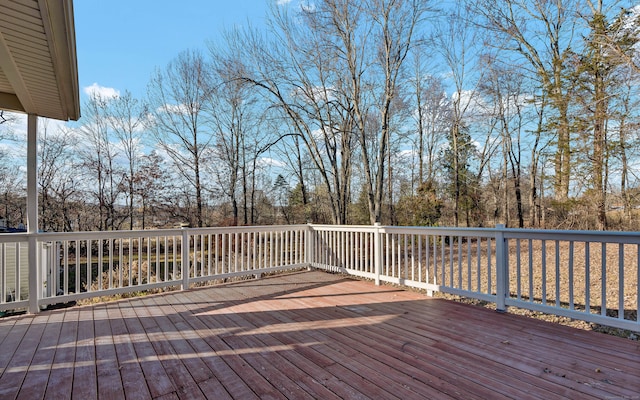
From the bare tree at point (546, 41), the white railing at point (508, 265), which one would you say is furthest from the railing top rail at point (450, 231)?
the bare tree at point (546, 41)

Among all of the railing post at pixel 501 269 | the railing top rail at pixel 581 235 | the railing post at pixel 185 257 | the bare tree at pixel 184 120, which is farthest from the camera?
→ the bare tree at pixel 184 120

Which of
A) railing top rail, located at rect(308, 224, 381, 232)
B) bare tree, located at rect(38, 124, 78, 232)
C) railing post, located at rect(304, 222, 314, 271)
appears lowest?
railing post, located at rect(304, 222, 314, 271)

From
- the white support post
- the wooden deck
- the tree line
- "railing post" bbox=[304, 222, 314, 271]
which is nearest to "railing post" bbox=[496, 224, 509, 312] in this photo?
the wooden deck

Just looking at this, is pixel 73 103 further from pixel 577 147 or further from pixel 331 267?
pixel 577 147

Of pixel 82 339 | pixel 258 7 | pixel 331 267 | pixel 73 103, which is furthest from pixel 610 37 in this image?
pixel 82 339

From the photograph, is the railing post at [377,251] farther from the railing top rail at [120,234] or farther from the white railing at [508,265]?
the railing top rail at [120,234]

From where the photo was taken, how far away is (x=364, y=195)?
13023mm

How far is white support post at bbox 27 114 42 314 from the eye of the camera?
11.2ft

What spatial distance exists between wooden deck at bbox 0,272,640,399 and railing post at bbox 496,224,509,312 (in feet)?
0.51

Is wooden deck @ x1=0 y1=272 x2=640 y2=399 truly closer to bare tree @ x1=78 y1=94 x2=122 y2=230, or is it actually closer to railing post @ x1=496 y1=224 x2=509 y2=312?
railing post @ x1=496 y1=224 x2=509 y2=312

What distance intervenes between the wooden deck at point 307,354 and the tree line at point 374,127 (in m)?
4.51

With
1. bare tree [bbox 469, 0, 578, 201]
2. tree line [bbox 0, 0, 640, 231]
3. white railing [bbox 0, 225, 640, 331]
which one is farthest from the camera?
bare tree [bbox 469, 0, 578, 201]

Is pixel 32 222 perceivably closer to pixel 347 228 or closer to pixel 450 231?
pixel 347 228

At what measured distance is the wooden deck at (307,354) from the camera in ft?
5.97
